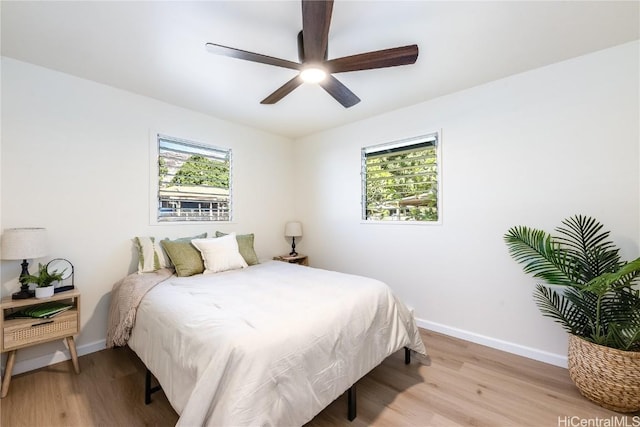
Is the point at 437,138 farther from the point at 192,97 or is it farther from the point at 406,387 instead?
the point at 192,97

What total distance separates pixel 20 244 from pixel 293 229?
2.73m

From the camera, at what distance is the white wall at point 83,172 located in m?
2.16

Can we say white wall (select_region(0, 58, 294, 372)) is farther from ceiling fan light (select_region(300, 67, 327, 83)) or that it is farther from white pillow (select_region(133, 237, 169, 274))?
ceiling fan light (select_region(300, 67, 327, 83))

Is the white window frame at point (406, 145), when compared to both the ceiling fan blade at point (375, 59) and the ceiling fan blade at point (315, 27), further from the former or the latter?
the ceiling fan blade at point (315, 27)

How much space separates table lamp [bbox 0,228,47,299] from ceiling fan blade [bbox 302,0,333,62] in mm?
2342

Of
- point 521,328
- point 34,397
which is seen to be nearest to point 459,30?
point 521,328

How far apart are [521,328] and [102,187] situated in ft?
13.3

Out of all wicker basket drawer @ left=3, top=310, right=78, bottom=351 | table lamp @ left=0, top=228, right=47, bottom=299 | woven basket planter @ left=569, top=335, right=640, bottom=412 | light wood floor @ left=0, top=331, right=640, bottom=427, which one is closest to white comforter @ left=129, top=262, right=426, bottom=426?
light wood floor @ left=0, top=331, right=640, bottom=427

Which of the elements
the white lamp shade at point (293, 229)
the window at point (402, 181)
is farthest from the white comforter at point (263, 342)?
the white lamp shade at point (293, 229)

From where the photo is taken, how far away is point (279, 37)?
1896mm

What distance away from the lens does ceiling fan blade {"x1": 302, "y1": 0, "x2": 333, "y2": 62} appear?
4.16ft

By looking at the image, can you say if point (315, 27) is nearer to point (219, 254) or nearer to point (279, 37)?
point (279, 37)

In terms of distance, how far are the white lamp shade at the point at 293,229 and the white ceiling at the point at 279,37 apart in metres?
1.94

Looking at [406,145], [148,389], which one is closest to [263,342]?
[148,389]
